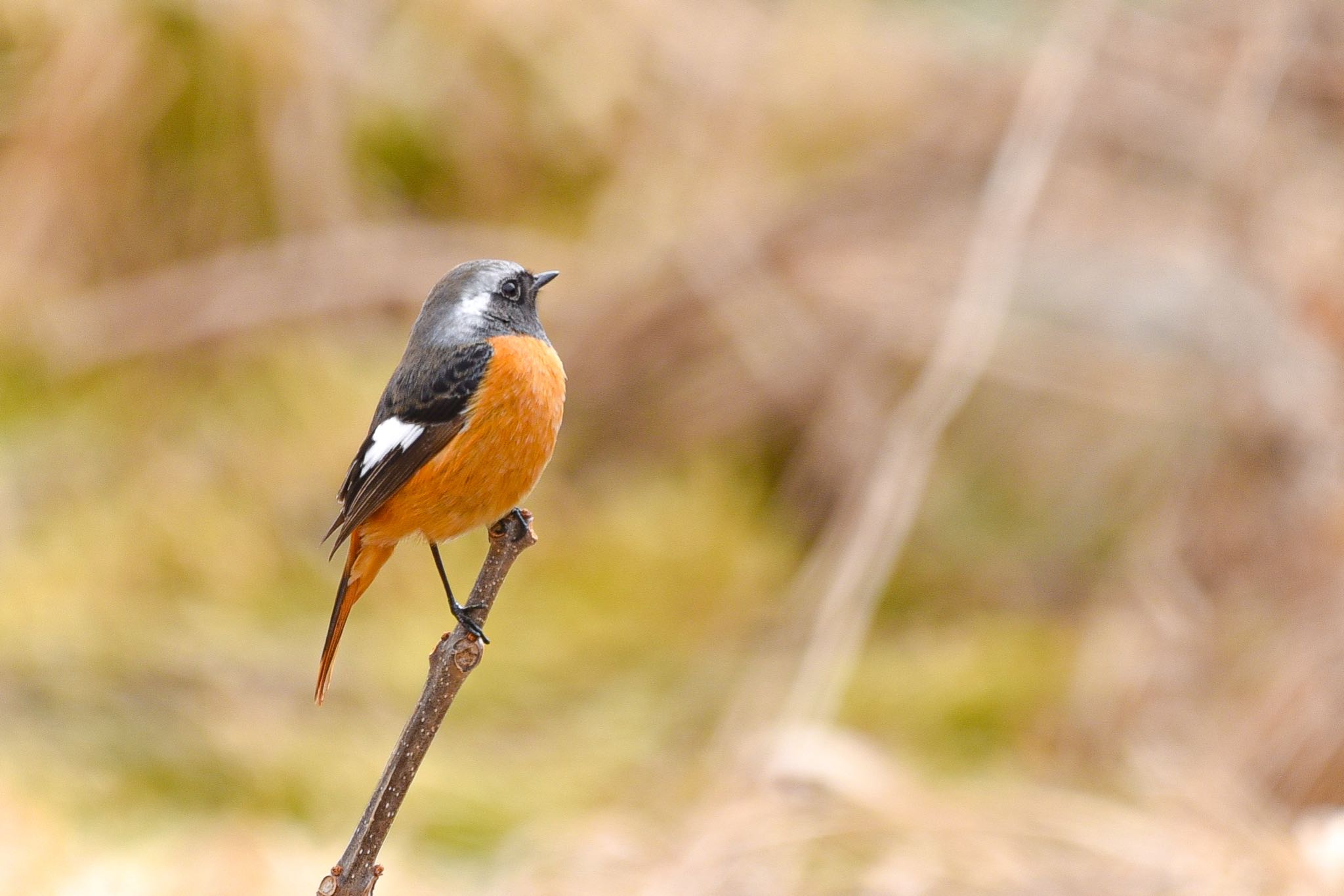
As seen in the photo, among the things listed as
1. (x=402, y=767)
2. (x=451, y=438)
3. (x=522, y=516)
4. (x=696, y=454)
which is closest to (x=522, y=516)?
(x=522, y=516)

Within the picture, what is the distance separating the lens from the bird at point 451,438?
1744mm

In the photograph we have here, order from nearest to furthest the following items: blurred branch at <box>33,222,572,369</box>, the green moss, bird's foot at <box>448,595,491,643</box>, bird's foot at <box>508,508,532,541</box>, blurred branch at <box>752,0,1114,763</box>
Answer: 1. bird's foot at <box>448,595,491,643</box>
2. bird's foot at <box>508,508,532,541</box>
3. blurred branch at <box>752,0,1114,763</box>
4. the green moss
5. blurred branch at <box>33,222,572,369</box>

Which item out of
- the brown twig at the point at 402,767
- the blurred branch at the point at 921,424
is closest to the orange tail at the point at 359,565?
the brown twig at the point at 402,767

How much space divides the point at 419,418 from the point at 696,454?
2.55 meters

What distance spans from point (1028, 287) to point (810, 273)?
2.53 ft

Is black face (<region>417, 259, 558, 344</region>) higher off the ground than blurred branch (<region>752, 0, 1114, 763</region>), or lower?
lower

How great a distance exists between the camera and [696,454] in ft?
14.0

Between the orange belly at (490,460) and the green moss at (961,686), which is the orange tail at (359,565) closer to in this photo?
the orange belly at (490,460)

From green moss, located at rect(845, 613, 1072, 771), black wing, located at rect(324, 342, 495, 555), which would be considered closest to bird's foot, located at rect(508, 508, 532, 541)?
black wing, located at rect(324, 342, 495, 555)

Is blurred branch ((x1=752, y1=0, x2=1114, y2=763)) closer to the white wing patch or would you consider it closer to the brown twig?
the white wing patch

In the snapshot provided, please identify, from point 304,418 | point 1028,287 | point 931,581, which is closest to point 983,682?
point 931,581

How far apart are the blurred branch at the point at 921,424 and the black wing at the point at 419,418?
5.02 ft

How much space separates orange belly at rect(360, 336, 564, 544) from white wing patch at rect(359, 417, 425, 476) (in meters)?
0.04

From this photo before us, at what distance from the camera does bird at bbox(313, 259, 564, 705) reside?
1.74 metres
